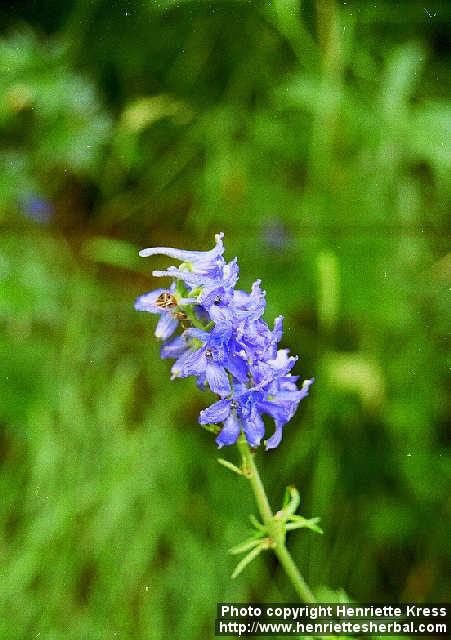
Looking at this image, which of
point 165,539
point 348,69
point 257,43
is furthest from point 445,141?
point 165,539

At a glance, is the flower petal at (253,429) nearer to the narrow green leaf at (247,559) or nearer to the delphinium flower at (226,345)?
the delphinium flower at (226,345)

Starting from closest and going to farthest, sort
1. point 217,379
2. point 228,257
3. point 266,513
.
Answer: point 217,379 → point 266,513 → point 228,257

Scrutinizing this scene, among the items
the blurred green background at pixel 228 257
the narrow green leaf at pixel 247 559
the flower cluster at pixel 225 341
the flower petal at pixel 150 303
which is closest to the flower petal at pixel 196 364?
the flower cluster at pixel 225 341

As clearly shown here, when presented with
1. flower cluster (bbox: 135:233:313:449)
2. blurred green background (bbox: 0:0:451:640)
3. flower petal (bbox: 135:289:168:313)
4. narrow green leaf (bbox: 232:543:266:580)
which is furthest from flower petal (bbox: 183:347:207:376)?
blurred green background (bbox: 0:0:451:640)

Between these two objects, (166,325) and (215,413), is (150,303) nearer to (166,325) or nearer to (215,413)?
(166,325)

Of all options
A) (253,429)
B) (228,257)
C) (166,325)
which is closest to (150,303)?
(166,325)

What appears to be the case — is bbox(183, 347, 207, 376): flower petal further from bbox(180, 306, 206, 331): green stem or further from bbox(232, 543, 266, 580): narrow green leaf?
bbox(232, 543, 266, 580): narrow green leaf

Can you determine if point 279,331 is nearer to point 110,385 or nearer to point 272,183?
point 110,385
